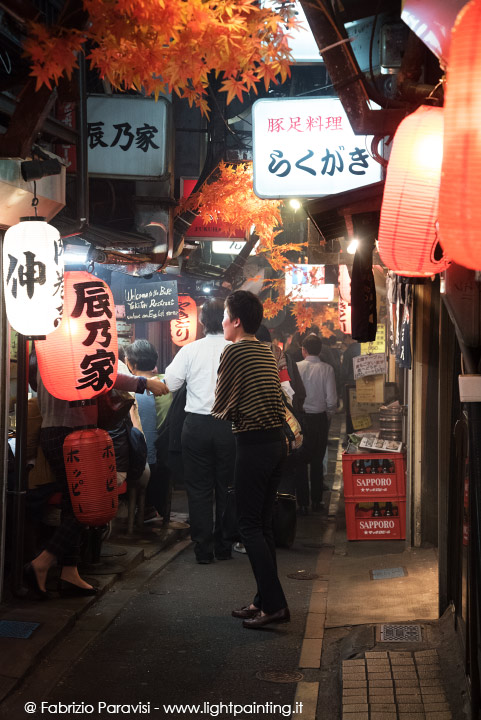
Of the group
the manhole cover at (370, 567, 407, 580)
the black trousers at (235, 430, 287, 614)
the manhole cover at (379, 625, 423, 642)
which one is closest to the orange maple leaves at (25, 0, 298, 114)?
the black trousers at (235, 430, 287, 614)

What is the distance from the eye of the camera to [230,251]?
1031 inches

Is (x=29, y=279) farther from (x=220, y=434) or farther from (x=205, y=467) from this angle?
(x=205, y=467)

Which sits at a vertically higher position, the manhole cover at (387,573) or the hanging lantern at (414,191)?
the hanging lantern at (414,191)

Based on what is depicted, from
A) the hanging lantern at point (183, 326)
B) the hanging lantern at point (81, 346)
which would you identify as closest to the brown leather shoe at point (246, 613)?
the hanging lantern at point (81, 346)

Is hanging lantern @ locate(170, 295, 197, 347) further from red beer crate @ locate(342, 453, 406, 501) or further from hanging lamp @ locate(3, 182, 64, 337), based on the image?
hanging lamp @ locate(3, 182, 64, 337)

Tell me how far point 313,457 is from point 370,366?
6.59 feet

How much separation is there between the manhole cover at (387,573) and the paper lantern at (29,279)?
4740 millimetres

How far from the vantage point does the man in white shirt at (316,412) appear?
583 inches

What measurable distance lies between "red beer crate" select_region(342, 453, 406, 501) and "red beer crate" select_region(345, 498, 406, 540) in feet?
0.55

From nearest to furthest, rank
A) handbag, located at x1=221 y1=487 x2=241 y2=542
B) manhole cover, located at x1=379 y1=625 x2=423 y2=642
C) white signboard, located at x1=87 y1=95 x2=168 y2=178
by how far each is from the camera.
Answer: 1. manhole cover, located at x1=379 y1=625 x2=423 y2=642
2. handbag, located at x1=221 y1=487 x2=241 y2=542
3. white signboard, located at x1=87 y1=95 x2=168 y2=178

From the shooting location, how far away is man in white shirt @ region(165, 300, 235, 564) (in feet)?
34.3

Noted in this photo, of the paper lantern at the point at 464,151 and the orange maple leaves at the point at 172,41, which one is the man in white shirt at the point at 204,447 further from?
the paper lantern at the point at 464,151

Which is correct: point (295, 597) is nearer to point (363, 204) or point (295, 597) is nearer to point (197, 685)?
point (197, 685)

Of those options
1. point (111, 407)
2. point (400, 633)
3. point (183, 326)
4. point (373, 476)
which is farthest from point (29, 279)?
point (183, 326)
